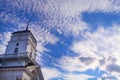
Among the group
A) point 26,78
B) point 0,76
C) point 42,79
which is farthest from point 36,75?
point 0,76

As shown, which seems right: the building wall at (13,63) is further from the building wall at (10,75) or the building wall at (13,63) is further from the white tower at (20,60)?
the building wall at (10,75)

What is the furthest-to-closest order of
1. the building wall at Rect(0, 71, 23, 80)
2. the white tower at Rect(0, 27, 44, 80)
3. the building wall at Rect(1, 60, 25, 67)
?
the building wall at Rect(1, 60, 25, 67) < the white tower at Rect(0, 27, 44, 80) < the building wall at Rect(0, 71, 23, 80)

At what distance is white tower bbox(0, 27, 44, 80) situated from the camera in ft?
125

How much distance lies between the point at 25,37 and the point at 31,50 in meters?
3.39

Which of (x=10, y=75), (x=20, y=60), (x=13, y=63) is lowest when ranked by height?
(x=10, y=75)

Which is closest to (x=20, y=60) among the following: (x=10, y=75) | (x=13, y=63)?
(x=13, y=63)

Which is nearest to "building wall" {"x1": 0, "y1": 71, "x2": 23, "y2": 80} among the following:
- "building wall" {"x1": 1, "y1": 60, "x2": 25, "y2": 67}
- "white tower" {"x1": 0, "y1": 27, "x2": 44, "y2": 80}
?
"white tower" {"x1": 0, "y1": 27, "x2": 44, "y2": 80}

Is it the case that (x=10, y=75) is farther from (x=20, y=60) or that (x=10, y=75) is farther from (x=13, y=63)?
(x=20, y=60)

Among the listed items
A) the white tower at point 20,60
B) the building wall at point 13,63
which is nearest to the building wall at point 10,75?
the white tower at point 20,60

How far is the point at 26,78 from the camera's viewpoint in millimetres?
39125

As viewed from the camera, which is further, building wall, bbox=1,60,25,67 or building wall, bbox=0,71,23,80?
building wall, bbox=1,60,25,67

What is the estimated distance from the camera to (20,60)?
40.0 m

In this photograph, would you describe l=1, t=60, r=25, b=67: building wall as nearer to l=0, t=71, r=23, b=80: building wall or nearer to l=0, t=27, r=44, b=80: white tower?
l=0, t=27, r=44, b=80: white tower

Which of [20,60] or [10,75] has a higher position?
[20,60]
